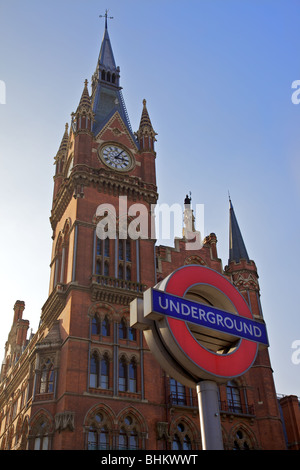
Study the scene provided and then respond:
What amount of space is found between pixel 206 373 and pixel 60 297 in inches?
766

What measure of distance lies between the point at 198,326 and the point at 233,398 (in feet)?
63.5

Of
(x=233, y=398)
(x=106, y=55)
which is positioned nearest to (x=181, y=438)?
(x=233, y=398)

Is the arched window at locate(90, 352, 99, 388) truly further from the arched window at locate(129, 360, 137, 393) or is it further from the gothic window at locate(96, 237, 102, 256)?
the gothic window at locate(96, 237, 102, 256)

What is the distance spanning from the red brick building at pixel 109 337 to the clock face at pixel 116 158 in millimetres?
111

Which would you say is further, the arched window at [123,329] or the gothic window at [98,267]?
the gothic window at [98,267]

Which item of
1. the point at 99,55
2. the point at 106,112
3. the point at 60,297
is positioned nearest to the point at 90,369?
the point at 60,297

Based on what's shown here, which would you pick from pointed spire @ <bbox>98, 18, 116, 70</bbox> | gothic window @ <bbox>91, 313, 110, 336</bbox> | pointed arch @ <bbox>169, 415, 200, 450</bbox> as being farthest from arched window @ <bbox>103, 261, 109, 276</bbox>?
pointed spire @ <bbox>98, 18, 116, 70</bbox>

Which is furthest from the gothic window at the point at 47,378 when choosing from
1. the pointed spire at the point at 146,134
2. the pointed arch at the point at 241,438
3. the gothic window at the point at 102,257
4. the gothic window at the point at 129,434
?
the pointed spire at the point at 146,134

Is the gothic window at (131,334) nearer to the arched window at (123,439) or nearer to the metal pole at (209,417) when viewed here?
the arched window at (123,439)

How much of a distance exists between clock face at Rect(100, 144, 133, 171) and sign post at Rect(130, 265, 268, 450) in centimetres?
2388

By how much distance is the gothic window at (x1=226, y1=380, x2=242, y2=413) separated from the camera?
41.1 m

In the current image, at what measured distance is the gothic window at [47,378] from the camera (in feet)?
124

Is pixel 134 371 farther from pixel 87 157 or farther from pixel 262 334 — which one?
pixel 87 157

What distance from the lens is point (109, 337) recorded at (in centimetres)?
3938
